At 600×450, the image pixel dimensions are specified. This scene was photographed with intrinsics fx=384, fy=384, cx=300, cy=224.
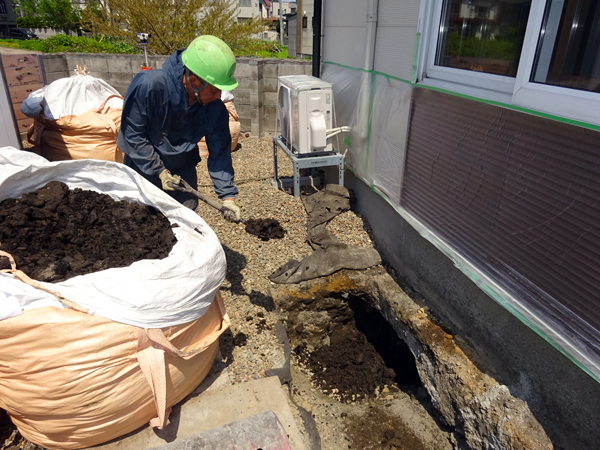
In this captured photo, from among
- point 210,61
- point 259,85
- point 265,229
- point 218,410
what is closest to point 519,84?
point 210,61

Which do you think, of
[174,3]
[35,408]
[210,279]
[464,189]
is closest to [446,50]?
[464,189]

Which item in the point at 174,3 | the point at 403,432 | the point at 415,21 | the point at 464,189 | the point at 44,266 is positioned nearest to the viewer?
the point at 44,266

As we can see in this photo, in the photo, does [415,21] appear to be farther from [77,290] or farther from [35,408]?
[35,408]

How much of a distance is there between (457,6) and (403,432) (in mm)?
2763

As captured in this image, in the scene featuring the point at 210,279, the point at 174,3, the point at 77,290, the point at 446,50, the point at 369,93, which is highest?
the point at 174,3

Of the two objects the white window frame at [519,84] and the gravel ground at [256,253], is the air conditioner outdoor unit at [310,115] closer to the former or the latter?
the gravel ground at [256,253]

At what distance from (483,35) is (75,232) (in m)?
2.55

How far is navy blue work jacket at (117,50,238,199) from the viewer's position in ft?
8.11

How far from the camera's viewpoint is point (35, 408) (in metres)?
1.59

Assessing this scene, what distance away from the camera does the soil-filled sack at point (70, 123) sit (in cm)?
443

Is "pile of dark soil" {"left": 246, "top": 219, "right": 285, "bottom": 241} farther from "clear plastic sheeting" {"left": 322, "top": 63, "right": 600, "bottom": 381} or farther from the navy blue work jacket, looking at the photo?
"clear plastic sheeting" {"left": 322, "top": 63, "right": 600, "bottom": 381}

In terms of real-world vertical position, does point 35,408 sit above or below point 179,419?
above

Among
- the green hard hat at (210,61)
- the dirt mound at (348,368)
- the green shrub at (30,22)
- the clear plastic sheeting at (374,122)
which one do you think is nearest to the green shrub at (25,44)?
the green shrub at (30,22)

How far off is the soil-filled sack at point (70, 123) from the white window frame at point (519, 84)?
142 inches
